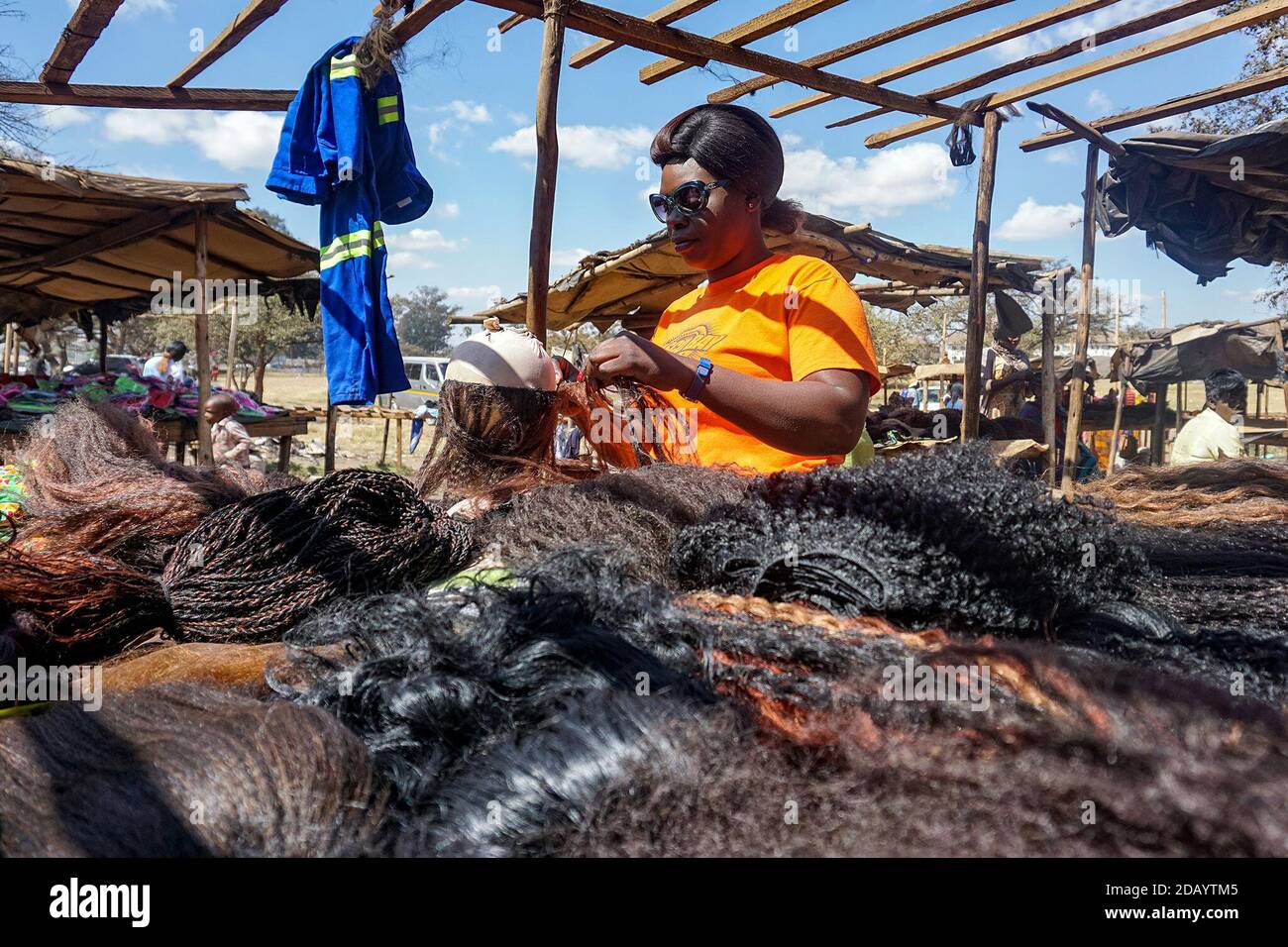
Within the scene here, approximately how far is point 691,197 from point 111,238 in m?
7.79

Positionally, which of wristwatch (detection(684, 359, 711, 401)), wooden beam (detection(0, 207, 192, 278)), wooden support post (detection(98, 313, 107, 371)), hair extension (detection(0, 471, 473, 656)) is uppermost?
wooden beam (detection(0, 207, 192, 278))

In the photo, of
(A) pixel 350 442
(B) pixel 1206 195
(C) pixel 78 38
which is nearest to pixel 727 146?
(C) pixel 78 38

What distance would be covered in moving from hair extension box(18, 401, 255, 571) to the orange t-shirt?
4.54 ft

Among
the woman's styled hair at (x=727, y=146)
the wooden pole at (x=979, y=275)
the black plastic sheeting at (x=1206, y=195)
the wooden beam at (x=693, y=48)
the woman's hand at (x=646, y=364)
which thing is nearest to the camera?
the woman's hand at (x=646, y=364)

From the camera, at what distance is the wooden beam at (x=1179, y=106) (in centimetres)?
575

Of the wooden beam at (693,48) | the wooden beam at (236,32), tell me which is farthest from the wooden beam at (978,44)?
the wooden beam at (236,32)

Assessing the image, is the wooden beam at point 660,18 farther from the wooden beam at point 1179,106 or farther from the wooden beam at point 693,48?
the wooden beam at point 1179,106

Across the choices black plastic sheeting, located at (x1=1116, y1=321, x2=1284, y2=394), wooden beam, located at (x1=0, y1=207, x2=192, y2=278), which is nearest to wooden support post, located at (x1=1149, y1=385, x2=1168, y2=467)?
black plastic sheeting, located at (x1=1116, y1=321, x2=1284, y2=394)

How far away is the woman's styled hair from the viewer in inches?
101

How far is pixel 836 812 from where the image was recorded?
86 centimetres

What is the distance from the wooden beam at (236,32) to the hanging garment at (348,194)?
103cm

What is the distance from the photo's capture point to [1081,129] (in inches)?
275

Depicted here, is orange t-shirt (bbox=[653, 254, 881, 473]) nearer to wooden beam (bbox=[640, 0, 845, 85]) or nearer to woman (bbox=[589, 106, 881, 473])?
woman (bbox=[589, 106, 881, 473])
